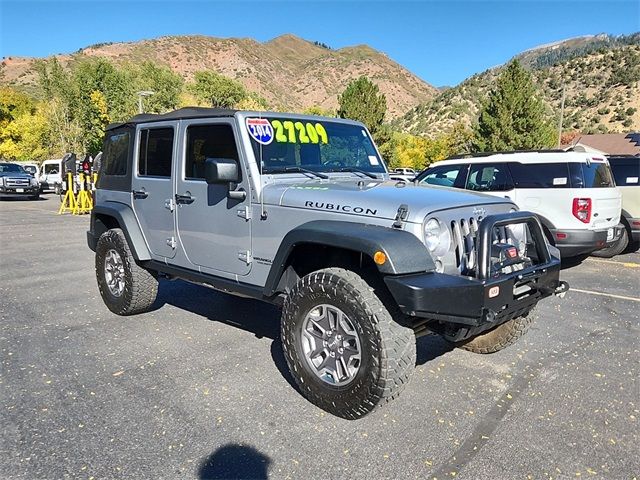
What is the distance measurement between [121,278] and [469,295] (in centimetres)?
380

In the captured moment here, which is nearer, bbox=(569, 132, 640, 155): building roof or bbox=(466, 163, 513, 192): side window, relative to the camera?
bbox=(466, 163, 513, 192): side window

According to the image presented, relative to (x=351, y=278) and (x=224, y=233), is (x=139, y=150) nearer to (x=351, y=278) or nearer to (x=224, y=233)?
(x=224, y=233)

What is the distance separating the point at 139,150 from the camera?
491 cm

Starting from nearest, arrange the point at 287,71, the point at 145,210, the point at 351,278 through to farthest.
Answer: the point at 351,278
the point at 145,210
the point at 287,71

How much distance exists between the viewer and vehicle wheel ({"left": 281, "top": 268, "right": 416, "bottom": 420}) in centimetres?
288

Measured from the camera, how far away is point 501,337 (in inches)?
160

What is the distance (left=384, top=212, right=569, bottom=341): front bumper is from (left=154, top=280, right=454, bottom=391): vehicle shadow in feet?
3.95

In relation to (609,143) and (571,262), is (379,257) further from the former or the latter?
(609,143)

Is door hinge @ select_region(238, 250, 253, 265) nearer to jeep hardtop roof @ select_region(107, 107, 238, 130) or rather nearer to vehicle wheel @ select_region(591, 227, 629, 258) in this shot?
jeep hardtop roof @ select_region(107, 107, 238, 130)

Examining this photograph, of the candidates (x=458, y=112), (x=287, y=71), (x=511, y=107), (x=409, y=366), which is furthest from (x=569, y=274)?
(x=287, y=71)

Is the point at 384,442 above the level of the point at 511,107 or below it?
below

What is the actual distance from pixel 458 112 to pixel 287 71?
86.5 meters

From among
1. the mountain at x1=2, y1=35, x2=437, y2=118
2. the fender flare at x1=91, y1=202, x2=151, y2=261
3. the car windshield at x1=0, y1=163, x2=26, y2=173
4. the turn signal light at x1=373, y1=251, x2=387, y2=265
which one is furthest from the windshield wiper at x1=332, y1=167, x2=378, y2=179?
the mountain at x1=2, y1=35, x2=437, y2=118

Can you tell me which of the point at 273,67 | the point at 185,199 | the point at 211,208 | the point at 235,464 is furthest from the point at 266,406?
the point at 273,67
